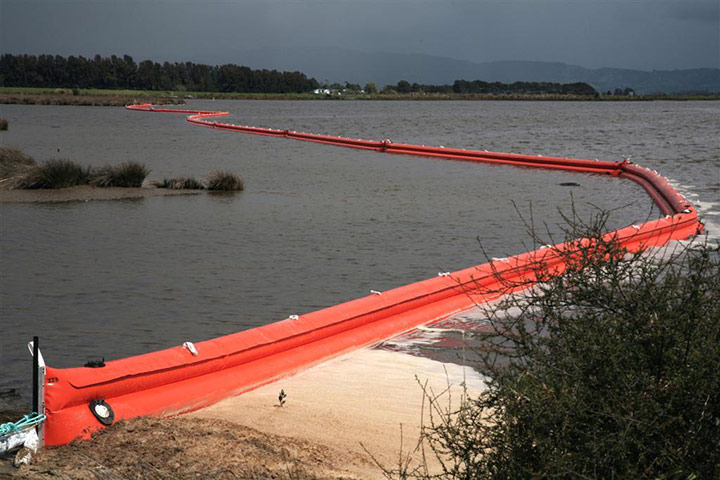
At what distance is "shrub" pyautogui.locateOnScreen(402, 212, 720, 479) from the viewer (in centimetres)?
363

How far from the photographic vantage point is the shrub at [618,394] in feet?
11.9

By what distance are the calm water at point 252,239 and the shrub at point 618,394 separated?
500 cm

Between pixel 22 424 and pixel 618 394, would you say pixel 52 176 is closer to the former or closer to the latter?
pixel 22 424

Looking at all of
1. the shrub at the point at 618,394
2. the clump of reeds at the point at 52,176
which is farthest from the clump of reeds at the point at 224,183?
the shrub at the point at 618,394

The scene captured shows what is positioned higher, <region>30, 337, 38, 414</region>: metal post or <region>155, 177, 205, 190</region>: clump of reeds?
<region>30, 337, 38, 414</region>: metal post

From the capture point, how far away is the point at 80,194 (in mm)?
20859

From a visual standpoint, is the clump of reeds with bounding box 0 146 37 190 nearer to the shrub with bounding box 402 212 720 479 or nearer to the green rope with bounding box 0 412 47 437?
the green rope with bounding box 0 412 47 437

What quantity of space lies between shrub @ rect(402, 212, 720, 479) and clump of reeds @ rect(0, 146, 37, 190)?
19.1 meters

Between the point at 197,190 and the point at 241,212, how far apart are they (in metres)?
4.00

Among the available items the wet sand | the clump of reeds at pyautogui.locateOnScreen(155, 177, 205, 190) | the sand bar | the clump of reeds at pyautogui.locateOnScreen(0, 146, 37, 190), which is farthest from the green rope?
the clump of reeds at pyautogui.locateOnScreen(155, 177, 205, 190)

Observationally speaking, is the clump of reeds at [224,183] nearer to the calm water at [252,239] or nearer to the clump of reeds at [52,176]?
the calm water at [252,239]

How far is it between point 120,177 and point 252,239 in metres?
8.36

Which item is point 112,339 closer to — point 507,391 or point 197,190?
point 507,391

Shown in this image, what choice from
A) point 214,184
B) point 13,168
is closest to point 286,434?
point 214,184
